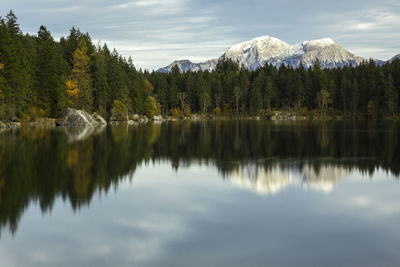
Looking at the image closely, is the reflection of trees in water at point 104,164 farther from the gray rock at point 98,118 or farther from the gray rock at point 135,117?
the gray rock at point 135,117

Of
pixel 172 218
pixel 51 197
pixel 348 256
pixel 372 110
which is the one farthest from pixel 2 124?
pixel 372 110

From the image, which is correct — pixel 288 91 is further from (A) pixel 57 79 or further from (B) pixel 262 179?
(B) pixel 262 179

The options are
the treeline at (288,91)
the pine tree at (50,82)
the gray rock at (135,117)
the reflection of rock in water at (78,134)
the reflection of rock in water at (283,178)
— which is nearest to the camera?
the reflection of rock in water at (283,178)

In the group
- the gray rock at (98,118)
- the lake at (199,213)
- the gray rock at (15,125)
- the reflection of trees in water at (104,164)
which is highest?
the gray rock at (98,118)

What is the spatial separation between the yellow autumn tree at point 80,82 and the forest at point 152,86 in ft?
0.72

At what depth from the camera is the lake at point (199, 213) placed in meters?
8.84

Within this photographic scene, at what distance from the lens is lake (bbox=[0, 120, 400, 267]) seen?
8.84 m

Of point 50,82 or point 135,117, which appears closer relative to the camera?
point 50,82

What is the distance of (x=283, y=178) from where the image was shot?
59.4 feet

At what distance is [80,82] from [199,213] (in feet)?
258

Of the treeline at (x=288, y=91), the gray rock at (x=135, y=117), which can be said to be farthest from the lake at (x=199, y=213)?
the treeline at (x=288, y=91)

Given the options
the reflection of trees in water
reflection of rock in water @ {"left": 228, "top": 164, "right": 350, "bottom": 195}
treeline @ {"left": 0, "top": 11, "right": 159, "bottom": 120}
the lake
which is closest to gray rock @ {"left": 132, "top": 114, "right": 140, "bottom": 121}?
treeline @ {"left": 0, "top": 11, "right": 159, "bottom": 120}

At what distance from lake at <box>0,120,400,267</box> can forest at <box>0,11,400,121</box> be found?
48260 mm

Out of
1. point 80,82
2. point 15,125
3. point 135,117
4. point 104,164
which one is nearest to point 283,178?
point 104,164
